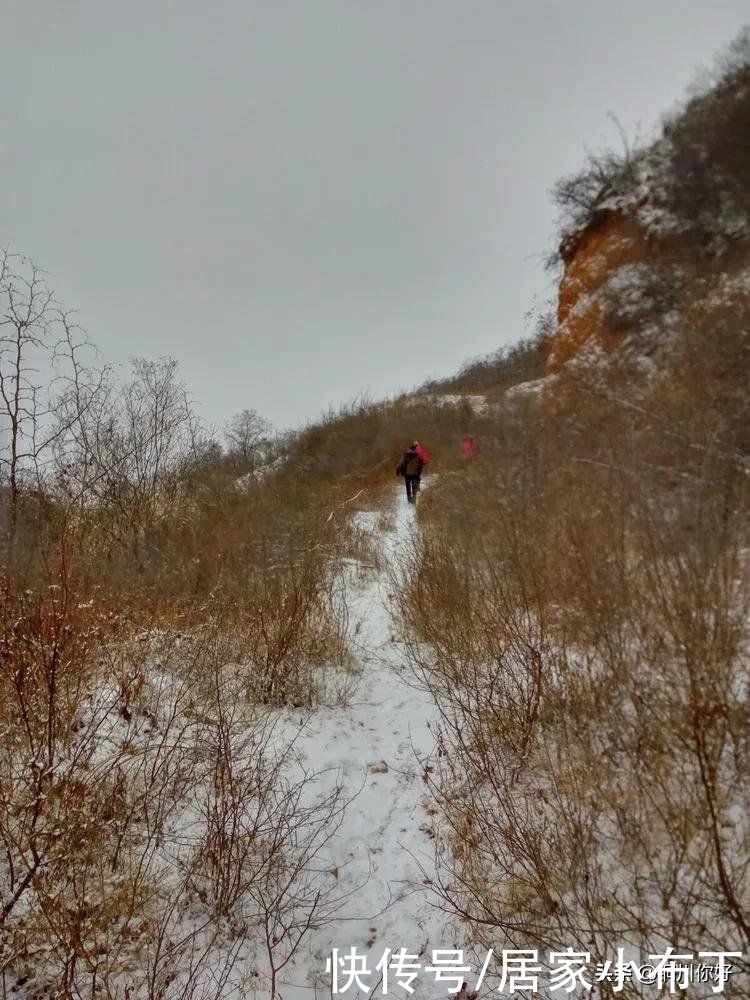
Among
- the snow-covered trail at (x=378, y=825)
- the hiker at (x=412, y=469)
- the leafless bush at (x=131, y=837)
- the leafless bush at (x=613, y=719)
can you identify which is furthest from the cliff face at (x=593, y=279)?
the leafless bush at (x=131, y=837)

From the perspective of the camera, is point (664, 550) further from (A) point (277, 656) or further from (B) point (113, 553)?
A: (B) point (113, 553)

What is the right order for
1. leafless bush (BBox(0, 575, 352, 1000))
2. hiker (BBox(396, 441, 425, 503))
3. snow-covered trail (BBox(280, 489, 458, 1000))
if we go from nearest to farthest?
leafless bush (BBox(0, 575, 352, 1000)) < snow-covered trail (BBox(280, 489, 458, 1000)) < hiker (BBox(396, 441, 425, 503))

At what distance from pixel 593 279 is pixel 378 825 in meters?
11.4

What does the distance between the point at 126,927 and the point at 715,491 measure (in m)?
3.27

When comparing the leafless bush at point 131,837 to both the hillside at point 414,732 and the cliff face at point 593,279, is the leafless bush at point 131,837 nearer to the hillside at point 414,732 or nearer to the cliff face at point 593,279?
the hillside at point 414,732

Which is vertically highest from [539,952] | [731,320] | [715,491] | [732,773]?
[731,320]

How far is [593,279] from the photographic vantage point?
1098cm

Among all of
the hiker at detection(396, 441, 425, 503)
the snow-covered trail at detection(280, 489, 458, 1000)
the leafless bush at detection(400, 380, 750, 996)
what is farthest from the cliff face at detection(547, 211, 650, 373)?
the snow-covered trail at detection(280, 489, 458, 1000)

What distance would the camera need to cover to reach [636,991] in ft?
5.56

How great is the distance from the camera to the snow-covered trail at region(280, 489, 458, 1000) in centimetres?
247

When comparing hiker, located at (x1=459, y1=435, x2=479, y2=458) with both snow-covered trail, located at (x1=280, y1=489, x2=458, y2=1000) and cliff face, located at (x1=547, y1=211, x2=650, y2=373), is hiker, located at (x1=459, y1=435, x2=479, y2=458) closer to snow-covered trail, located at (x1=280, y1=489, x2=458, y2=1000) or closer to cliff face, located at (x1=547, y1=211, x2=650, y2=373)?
cliff face, located at (x1=547, y1=211, x2=650, y2=373)

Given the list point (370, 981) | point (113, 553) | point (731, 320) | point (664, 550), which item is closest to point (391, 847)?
point (370, 981)

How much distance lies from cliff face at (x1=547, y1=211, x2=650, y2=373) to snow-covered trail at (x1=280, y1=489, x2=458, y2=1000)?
7.76 meters

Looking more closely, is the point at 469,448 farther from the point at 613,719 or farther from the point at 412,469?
the point at 613,719
